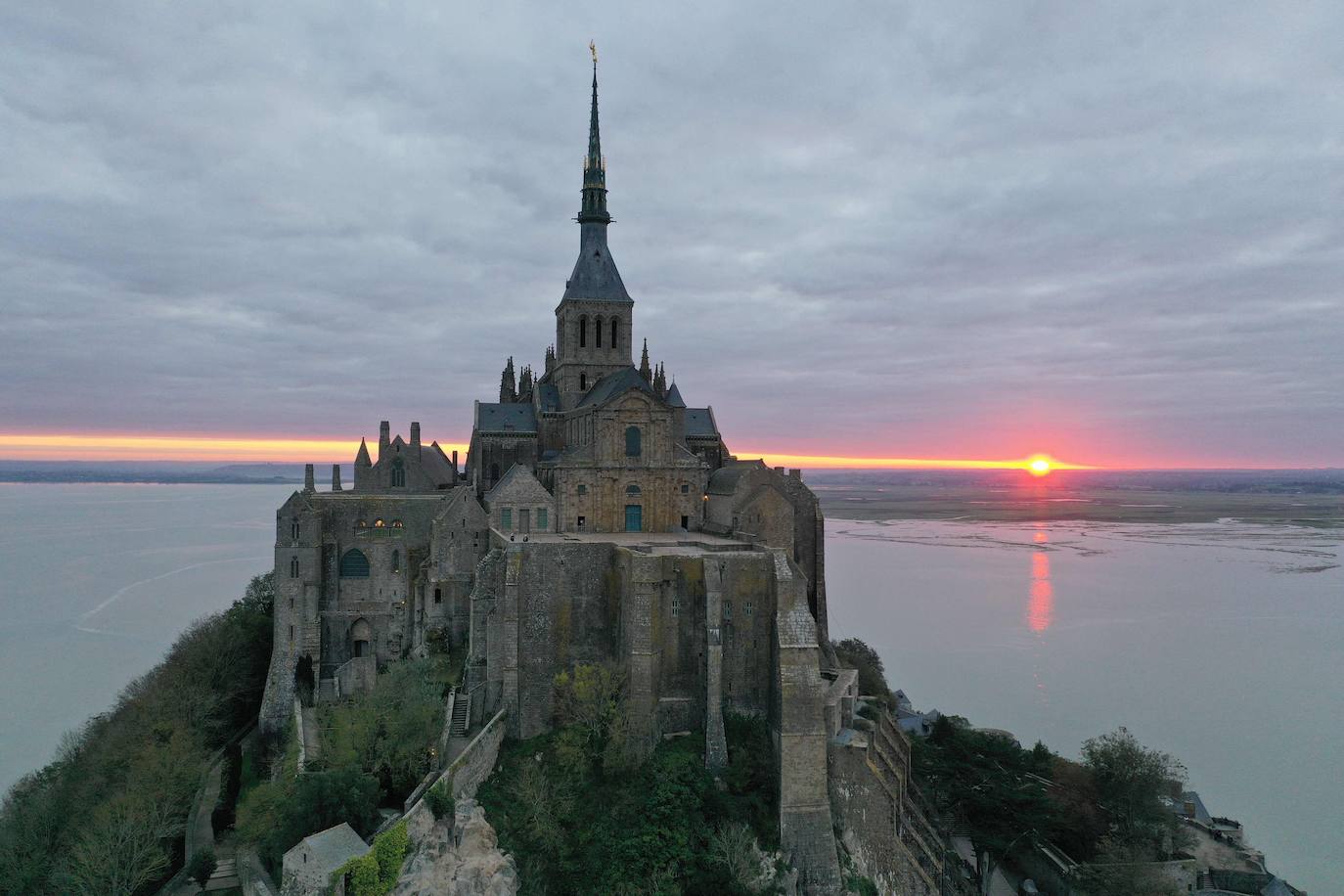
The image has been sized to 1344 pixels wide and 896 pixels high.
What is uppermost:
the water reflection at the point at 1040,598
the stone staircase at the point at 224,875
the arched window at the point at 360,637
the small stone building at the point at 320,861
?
the arched window at the point at 360,637

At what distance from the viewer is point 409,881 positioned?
73.6ft

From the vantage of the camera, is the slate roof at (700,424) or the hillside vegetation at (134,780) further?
the slate roof at (700,424)

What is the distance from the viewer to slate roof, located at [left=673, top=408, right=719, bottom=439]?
1662 inches

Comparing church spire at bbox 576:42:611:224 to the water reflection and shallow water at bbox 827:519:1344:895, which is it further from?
the water reflection

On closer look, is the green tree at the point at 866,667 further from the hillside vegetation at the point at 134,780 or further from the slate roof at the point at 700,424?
the hillside vegetation at the point at 134,780

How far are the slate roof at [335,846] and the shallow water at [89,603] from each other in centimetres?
2387

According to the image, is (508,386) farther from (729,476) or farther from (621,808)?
(621,808)

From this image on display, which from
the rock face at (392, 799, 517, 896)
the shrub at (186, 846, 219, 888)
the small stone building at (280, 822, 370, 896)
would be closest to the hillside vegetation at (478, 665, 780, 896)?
the rock face at (392, 799, 517, 896)

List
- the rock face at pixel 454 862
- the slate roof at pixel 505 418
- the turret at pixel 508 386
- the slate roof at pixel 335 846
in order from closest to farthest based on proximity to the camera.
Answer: the slate roof at pixel 335 846
the rock face at pixel 454 862
the slate roof at pixel 505 418
the turret at pixel 508 386

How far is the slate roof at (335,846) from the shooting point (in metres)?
21.2

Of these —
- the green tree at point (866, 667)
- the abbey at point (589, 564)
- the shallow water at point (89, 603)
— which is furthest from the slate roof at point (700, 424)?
the shallow water at point (89, 603)

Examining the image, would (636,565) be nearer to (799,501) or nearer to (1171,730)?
(799,501)

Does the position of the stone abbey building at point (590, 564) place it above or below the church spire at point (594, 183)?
below

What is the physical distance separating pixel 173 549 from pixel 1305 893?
121760 mm
